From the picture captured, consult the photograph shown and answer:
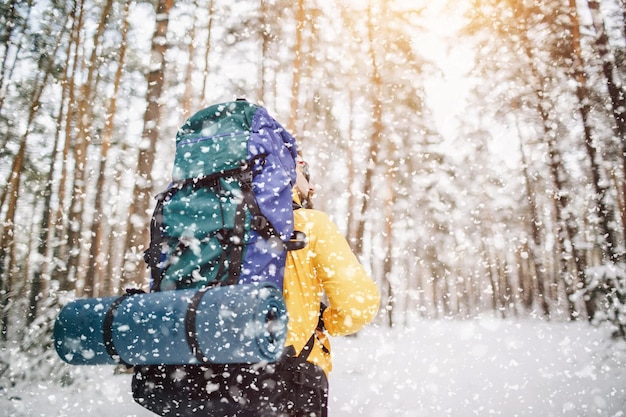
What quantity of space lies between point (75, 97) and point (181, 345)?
34.2ft

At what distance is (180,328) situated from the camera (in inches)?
59.6

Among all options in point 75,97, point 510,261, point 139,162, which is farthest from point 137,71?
point 510,261

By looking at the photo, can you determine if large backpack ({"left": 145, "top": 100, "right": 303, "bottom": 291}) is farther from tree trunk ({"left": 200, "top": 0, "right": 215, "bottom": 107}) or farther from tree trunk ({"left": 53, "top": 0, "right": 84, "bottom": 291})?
tree trunk ({"left": 200, "top": 0, "right": 215, "bottom": 107})

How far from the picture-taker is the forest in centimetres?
764

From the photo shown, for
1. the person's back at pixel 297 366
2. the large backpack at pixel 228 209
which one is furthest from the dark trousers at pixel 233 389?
the large backpack at pixel 228 209

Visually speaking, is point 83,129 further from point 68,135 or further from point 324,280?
point 324,280

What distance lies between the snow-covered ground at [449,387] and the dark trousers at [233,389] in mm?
3114

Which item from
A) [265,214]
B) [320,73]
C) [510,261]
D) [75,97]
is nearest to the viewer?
[265,214]

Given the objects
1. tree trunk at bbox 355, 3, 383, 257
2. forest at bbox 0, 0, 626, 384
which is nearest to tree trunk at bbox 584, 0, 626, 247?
forest at bbox 0, 0, 626, 384

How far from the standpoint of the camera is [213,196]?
183 centimetres

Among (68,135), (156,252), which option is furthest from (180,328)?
(68,135)

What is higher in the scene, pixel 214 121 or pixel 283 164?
pixel 214 121

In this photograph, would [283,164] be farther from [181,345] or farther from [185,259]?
[181,345]

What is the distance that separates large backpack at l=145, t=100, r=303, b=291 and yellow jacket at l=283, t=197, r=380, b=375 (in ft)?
0.49
